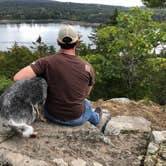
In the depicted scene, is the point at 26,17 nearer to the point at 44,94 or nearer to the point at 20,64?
the point at 20,64

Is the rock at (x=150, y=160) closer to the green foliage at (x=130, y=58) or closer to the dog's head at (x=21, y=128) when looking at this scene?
the dog's head at (x=21, y=128)

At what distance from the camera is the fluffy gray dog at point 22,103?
12.3ft

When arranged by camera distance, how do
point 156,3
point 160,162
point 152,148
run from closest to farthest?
point 160,162
point 152,148
point 156,3

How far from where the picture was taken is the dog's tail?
3.69 meters

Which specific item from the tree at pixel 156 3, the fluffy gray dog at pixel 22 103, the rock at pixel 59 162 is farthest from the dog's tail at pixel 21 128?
the tree at pixel 156 3

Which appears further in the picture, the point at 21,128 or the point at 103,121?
the point at 103,121

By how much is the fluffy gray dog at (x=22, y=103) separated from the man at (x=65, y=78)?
88mm

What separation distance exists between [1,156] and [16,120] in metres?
0.39

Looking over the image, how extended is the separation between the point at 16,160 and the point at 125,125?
1.71 m

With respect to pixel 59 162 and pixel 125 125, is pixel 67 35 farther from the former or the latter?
pixel 125 125

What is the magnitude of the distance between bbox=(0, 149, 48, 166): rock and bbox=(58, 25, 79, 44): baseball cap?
3.96 ft

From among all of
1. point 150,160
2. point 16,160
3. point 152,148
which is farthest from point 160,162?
point 16,160

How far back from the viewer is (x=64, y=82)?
403 cm

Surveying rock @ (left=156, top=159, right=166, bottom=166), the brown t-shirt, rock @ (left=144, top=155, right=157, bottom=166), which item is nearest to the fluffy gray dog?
the brown t-shirt
